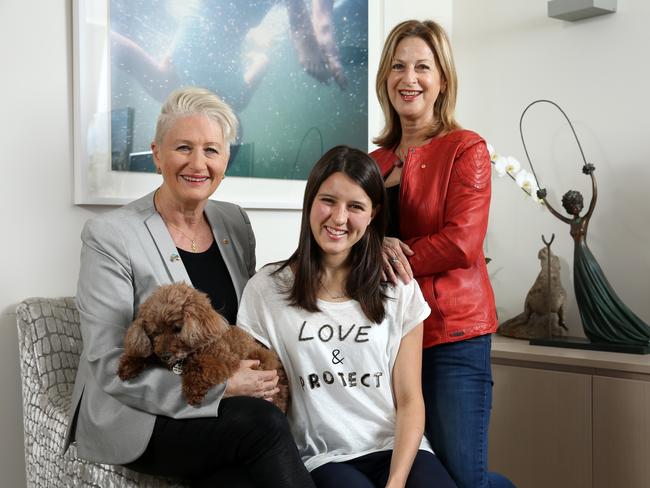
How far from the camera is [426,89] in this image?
2.08 meters

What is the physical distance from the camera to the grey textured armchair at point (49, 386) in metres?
1.95

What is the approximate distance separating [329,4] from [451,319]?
158 cm

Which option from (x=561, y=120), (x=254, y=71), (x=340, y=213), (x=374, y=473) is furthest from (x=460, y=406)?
(x=561, y=120)

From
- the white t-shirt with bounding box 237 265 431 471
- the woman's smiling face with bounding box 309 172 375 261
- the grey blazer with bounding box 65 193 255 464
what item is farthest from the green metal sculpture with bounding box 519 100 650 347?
the grey blazer with bounding box 65 193 255 464

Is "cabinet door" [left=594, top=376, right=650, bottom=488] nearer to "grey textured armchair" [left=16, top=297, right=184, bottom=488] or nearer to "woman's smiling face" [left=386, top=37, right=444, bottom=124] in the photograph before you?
"woman's smiling face" [left=386, top=37, right=444, bottom=124]

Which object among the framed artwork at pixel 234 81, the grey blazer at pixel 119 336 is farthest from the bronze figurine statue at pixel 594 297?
the grey blazer at pixel 119 336

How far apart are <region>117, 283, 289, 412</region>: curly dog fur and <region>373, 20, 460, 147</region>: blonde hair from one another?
31.5 inches

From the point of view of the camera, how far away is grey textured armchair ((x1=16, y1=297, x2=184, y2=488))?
77.0 inches

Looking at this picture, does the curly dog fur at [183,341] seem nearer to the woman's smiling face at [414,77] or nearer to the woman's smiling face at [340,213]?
the woman's smiling face at [340,213]

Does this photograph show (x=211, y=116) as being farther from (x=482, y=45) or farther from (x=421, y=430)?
(x=482, y=45)

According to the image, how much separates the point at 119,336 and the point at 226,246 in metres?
0.44

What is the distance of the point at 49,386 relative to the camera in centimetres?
206

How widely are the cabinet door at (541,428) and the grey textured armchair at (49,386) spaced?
5.10 feet

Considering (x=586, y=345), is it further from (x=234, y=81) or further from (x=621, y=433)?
(x=234, y=81)
